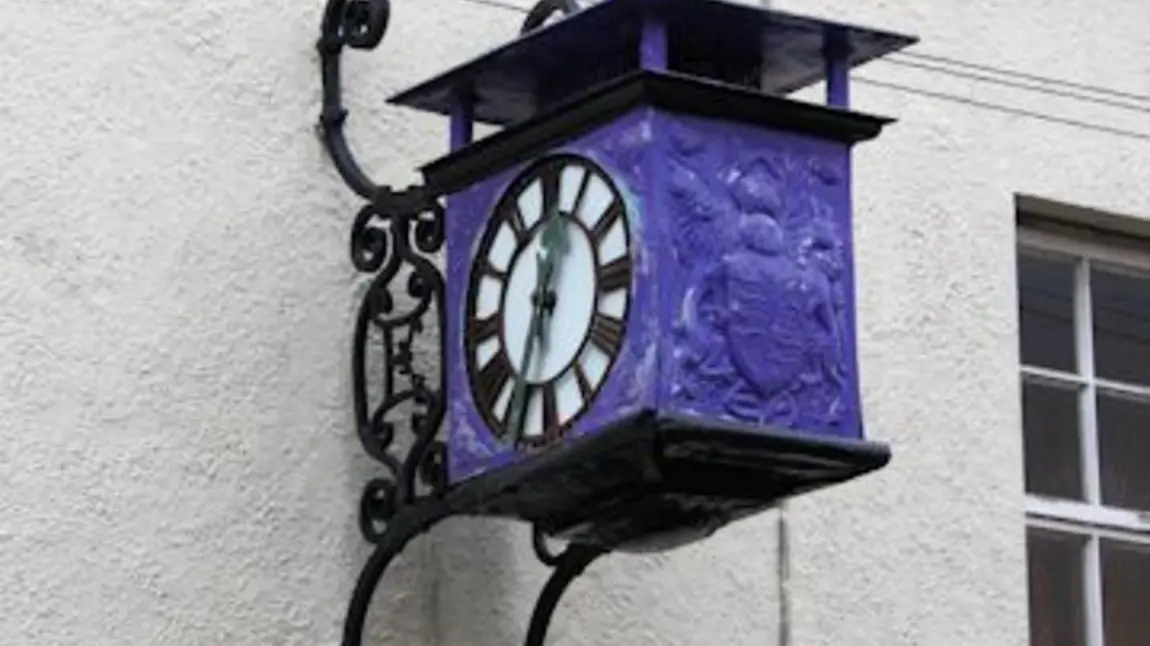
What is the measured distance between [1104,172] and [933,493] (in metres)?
0.91

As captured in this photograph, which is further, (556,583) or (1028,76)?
(1028,76)

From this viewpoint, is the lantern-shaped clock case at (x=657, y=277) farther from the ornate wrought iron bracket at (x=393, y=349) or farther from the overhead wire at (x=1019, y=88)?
the overhead wire at (x=1019, y=88)

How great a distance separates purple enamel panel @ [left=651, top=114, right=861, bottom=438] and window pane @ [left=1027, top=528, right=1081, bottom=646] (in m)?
1.59

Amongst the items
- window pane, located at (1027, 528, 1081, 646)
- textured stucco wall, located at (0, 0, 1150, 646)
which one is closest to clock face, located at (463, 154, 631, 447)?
textured stucco wall, located at (0, 0, 1150, 646)

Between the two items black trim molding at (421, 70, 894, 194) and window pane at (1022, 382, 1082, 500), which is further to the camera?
window pane at (1022, 382, 1082, 500)

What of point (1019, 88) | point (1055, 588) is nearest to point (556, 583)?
point (1055, 588)

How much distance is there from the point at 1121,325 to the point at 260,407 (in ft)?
7.25

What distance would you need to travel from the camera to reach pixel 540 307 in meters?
6.16

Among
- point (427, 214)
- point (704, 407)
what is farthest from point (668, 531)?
point (427, 214)

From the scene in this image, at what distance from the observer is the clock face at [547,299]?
6.04 metres

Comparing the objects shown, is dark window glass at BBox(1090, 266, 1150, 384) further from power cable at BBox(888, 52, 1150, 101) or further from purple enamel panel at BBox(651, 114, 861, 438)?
purple enamel panel at BBox(651, 114, 861, 438)

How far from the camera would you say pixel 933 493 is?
291 inches

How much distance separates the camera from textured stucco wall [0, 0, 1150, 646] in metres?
6.43

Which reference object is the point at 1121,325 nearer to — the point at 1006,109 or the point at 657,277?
the point at 1006,109
